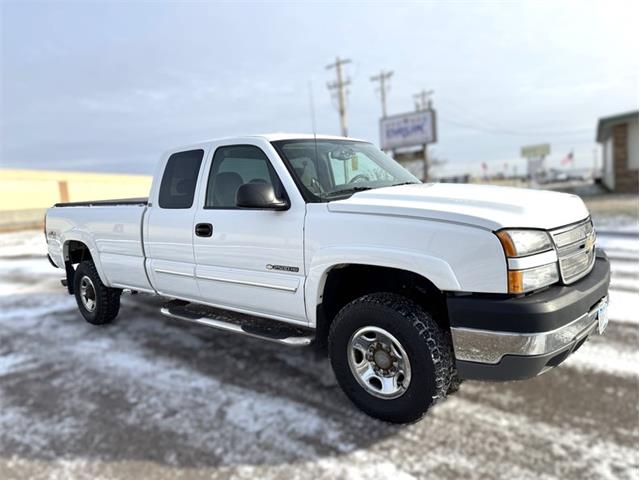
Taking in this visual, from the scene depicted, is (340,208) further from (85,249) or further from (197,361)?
(85,249)

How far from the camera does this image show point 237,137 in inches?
165

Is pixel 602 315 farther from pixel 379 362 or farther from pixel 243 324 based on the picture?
pixel 243 324

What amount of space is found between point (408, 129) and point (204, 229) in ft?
97.4

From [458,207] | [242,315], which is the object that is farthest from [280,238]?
[458,207]

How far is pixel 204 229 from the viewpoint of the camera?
13.7 ft

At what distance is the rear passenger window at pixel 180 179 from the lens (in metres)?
4.44

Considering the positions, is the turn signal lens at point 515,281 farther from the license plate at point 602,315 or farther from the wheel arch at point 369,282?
the license plate at point 602,315

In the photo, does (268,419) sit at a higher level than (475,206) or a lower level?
lower

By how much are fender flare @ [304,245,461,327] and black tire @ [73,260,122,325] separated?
3032 millimetres

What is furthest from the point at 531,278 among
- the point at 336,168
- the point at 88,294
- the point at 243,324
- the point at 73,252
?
the point at 73,252

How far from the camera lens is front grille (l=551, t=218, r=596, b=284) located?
9.77 ft

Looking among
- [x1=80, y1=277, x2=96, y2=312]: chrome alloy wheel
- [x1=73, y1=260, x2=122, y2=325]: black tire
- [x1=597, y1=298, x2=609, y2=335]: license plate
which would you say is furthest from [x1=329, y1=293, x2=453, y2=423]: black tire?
[x1=80, y1=277, x2=96, y2=312]: chrome alloy wheel

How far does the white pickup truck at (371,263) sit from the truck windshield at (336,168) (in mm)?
19

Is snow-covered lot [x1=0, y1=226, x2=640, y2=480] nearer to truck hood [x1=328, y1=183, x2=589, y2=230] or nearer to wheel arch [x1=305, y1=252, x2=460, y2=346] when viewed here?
wheel arch [x1=305, y1=252, x2=460, y2=346]
